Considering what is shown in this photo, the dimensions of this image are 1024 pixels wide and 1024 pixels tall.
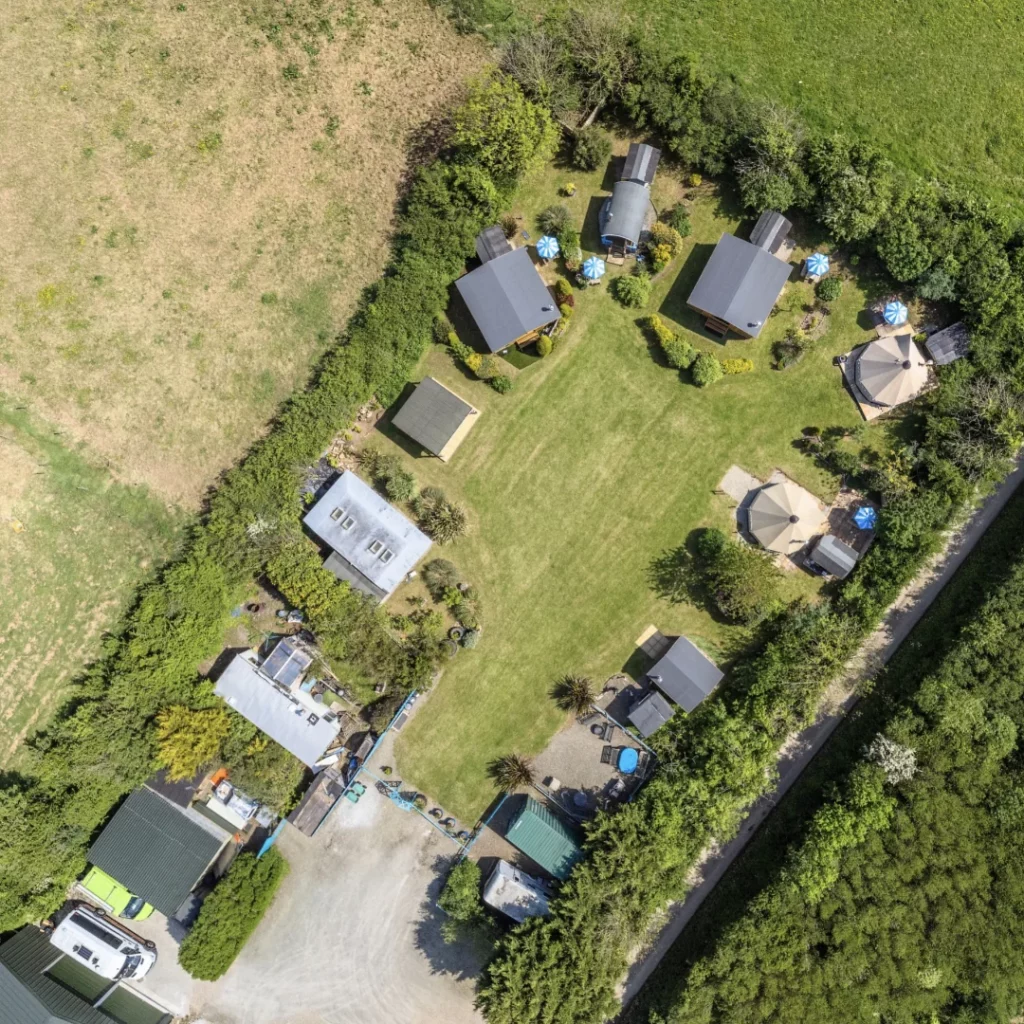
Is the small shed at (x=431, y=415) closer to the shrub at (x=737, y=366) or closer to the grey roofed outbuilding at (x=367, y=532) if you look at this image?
the grey roofed outbuilding at (x=367, y=532)

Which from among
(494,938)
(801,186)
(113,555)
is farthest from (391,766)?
(801,186)

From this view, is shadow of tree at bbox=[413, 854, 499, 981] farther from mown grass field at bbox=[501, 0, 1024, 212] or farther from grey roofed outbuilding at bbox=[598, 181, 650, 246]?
mown grass field at bbox=[501, 0, 1024, 212]

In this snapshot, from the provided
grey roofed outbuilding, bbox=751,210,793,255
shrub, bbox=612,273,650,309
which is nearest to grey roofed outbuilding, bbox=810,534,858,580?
grey roofed outbuilding, bbox=751,210,793,255

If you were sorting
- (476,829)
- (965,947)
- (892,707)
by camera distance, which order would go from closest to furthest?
(965,947), (892,707), (476,829)

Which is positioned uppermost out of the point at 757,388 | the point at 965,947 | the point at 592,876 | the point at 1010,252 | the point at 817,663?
the point at 1010,252

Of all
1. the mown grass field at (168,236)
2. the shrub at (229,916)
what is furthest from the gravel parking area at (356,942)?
the mown grass field at (168,236)

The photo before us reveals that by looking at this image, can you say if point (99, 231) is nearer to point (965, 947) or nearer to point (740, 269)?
point (740, 269)

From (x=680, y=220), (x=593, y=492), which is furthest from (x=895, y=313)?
(x=593, y=492)

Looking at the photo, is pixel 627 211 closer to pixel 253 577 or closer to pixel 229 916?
pixel 253 577
